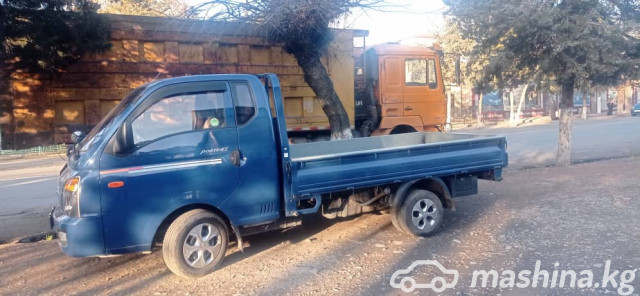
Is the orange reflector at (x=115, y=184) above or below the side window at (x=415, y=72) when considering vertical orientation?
below

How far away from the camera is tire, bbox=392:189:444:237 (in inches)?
262

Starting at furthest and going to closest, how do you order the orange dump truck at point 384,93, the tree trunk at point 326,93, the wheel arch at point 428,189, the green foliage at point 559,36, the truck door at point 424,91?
the truck door at point 424,91 < the orange dump truck at point 384,93 < the green foliage at point 559,36 < the tree trunk at point 326,93 < the wheel arch at point 428,189

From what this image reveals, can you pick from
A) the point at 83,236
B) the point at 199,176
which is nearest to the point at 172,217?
the point at 199,176

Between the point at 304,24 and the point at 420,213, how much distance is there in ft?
12.9

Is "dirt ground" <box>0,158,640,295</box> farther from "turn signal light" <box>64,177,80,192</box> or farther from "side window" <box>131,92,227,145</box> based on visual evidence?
"side window" <box>131,92,227,145</box>

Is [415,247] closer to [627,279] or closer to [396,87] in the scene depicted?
[627,279]

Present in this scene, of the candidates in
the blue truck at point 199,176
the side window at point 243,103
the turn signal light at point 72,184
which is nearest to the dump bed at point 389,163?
the blue truck at point 199,176

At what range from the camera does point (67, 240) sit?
505 cm

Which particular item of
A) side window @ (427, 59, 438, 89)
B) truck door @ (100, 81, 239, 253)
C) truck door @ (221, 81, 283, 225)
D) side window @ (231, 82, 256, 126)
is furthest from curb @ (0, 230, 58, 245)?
side window @ (427, 59, 438, 89)

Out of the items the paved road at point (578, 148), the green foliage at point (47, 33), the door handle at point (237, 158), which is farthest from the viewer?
the paved road at point (578, 148)

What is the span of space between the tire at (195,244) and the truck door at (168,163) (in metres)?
0.16

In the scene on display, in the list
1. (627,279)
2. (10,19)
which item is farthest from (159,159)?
(627,279)

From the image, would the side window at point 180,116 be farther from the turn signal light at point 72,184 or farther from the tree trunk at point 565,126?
the tree trunk at point 565,126

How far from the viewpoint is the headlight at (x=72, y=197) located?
4.98m
